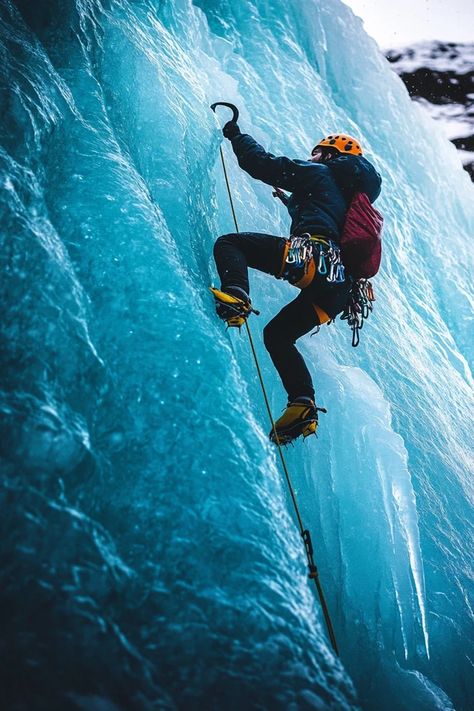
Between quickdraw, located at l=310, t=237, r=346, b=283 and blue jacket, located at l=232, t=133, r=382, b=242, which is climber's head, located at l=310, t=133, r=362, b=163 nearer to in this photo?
blue jacket, located at l=232, t=133, r=382, b=242

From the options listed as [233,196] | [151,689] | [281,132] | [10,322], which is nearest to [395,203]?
[281,132]

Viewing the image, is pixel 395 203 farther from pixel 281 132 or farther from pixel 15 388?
pixel 15 388

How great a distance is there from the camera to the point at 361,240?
247 cm

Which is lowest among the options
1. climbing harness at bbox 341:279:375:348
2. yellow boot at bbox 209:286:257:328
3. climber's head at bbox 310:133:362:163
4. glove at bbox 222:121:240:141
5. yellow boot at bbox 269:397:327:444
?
yellow boot at bbox 269:397:327:444

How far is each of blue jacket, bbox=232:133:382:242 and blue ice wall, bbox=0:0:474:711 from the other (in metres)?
0.43

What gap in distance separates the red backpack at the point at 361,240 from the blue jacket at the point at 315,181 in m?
0.06

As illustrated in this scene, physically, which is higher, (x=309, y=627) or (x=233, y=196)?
(x=233, y=196)

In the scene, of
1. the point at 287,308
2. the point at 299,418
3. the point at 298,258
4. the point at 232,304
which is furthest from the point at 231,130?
the point at 299,418

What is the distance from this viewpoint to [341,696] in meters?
1.18

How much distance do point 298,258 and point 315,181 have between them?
0.55m

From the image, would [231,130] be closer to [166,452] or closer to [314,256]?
[314,256]

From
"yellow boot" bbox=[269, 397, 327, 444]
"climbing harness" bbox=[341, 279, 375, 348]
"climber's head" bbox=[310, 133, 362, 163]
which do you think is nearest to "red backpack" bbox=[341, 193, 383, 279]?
"climbing harness" bbox=[341, 279, 375, 348]

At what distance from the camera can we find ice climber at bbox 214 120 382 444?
7.20 feet

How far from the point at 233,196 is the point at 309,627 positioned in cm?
293
